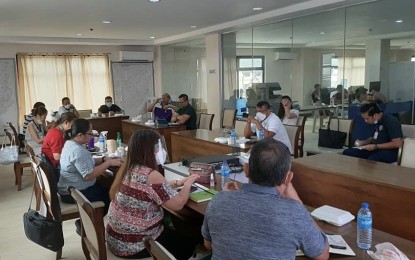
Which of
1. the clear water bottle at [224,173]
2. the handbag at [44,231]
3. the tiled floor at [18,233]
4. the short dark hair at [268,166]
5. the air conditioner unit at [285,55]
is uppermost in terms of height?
the air conditioner unit at [285,55]

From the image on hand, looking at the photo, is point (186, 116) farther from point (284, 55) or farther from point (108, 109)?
point (108, 109)

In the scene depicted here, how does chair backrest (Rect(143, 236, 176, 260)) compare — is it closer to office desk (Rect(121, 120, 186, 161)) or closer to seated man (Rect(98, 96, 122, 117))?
office desk (Rect(121, 120, 186, 161))

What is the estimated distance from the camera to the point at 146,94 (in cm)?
1059

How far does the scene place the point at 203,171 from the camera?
8.41 ft

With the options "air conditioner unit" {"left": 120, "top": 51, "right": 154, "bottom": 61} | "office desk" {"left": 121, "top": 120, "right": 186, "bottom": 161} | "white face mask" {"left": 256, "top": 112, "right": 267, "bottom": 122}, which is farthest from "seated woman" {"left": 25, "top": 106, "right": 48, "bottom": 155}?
"air conditioner unit" {"left": 120, "top": 51, "right": 154, "bottom": 61}

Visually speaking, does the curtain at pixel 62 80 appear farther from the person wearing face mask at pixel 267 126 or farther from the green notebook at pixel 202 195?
the green notebook at pixel 202 195

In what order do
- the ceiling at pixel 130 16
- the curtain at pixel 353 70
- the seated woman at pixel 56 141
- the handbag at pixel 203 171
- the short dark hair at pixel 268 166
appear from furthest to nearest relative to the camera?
1. the curtain at pixel 353 70
2. the ceiling at pixel 130 16
3. the seated woman at pixel 56 141
4. the handbag at pixel 203 171
5. the short dark hair at pixel 268 166

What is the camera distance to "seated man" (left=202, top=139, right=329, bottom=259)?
4.27ft

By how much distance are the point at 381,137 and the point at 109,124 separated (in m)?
5.65

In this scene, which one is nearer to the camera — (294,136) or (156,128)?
(294,136)

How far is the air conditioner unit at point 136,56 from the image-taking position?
32.5ft

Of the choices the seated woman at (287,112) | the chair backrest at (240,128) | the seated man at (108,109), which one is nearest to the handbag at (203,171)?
the chair backrest at (240,128)

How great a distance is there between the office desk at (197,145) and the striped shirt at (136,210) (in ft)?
6.62

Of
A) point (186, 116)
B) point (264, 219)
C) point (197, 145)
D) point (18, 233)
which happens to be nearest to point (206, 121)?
point (186, 116)
